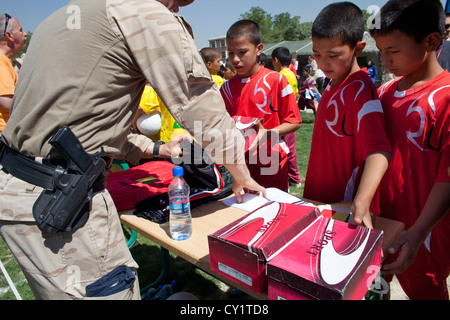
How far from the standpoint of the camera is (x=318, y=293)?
2.59 ft

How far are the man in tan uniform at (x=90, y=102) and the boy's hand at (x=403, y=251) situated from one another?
33.5 inches

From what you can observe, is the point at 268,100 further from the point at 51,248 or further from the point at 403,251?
the point at 51,248

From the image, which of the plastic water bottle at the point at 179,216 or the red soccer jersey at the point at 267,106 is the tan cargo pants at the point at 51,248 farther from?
the red soccer jersey at the point at 267,106

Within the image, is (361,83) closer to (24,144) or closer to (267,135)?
(267,135)

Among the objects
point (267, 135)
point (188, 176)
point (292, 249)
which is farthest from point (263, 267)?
point (267, 135)

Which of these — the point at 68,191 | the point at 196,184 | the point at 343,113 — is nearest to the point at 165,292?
the point at 196,184

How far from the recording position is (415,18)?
53.6 inches

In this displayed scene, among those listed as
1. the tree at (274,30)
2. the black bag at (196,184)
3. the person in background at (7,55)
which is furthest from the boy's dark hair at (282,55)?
the tree at (274,30)

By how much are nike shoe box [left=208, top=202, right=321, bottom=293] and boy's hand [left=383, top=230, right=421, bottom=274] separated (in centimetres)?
34

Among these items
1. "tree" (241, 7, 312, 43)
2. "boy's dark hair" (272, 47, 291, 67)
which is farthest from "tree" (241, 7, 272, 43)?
"boy's dark hair" (272, 47, 291, 67)

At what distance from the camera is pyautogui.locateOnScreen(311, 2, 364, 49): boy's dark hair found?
1.60 m

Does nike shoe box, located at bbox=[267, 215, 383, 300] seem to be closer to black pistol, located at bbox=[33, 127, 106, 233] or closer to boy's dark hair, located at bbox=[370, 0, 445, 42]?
black pistol, located at bbox=[33, 127, 106, 233]

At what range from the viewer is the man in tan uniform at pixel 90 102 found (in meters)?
1.06

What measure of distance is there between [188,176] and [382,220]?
3.84ft
